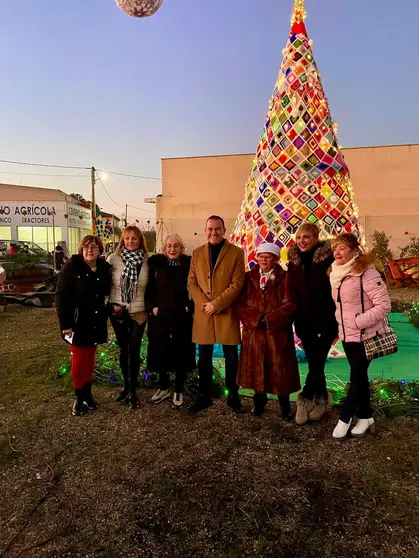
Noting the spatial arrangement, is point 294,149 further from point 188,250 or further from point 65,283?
point 188,250

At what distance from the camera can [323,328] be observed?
3.36 metres

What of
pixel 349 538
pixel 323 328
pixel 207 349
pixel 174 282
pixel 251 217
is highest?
pixel 251 217

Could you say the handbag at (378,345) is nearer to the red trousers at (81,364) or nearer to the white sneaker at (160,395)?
the white sneaker at (160,395)

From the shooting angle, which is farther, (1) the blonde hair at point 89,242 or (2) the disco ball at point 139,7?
(2) the disco ball at point 139,7

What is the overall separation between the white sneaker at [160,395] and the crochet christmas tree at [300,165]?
2.05 m

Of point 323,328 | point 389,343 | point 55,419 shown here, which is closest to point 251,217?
point 323,328

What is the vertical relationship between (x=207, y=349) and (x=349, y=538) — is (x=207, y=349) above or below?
above

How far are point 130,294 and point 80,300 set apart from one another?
453mm

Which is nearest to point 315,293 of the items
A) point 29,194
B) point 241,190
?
point 241,190

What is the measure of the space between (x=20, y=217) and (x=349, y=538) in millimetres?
26815

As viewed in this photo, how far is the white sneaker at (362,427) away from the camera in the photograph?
3.22 m

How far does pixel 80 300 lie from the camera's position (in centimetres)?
365

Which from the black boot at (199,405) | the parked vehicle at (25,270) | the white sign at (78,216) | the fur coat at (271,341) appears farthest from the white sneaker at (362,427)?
the white sign at (78,216)

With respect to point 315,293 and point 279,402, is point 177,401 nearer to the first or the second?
point 279,402
